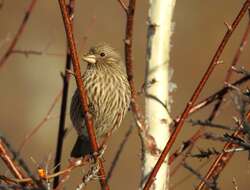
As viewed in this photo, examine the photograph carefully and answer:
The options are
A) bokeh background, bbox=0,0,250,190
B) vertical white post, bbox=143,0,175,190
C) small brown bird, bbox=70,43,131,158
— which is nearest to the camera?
vertical white post, bbox=143,0,175,190

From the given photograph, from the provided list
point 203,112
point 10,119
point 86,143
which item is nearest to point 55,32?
point 10,119

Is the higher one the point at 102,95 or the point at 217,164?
the point at 217,164

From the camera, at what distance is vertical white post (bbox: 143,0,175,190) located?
3834mm

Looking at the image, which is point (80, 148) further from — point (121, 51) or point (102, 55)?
point (121, 51)

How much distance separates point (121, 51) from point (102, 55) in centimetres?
1010

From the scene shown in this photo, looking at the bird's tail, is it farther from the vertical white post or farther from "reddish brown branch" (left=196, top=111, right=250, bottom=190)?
"reddish brown branch" (left=196, top=111, right=250, bottom=190)

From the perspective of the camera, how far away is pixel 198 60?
17.3m

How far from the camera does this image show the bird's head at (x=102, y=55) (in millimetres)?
5438

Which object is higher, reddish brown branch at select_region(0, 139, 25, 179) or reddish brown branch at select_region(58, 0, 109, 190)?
reddish brown branch at select_region(58, 0, 109, 190)

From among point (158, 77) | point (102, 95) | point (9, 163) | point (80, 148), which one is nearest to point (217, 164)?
point (158, 77)

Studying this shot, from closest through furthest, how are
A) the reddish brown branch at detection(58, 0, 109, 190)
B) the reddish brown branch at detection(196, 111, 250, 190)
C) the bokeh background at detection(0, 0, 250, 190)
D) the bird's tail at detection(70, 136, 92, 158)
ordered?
the reddish brown branch at detection(58, 0, 109, 190), the reddish brown branch at detection(196, 111, 250, 190), the bird's tail at detection(70, 136, 92, 158), the bokeh background at detection(0, 0, 250, 190)

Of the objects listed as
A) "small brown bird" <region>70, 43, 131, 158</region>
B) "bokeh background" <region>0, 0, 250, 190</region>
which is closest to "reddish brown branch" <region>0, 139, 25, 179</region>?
"small brown bird" <region>70, 43, 131, 158</region>

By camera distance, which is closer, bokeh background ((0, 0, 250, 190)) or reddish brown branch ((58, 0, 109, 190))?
reddish brown branch ((58, 0, 109, 190))

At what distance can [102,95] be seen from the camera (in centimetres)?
528
